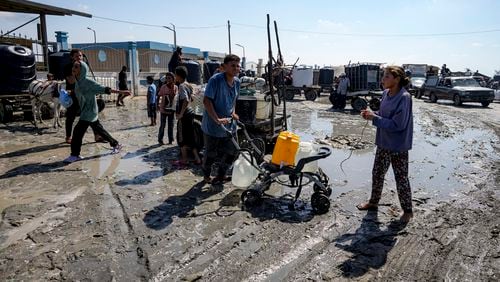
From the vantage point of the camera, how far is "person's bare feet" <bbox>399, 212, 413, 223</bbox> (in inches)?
172

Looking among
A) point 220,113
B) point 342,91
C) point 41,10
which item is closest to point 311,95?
point 342,91

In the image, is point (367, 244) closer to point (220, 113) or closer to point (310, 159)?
point (310, 159)

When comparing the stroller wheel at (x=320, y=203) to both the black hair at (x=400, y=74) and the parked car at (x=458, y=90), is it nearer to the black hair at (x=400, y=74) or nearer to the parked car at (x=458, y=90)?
the black hair at (x=400, y=74)

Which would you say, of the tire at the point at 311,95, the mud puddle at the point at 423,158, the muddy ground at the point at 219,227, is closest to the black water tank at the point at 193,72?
the mud puddle at the point at 423,158

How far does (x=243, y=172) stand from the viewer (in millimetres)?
5250

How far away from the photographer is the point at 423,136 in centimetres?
1073

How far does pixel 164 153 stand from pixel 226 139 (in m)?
2.85

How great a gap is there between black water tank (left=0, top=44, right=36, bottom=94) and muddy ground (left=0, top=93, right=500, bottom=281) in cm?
562

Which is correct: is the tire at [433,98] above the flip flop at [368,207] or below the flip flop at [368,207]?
above

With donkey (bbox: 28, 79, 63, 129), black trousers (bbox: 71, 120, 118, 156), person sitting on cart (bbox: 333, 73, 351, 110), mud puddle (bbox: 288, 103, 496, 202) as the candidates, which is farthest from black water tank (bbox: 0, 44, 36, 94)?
person sitting on cart (bbox: 333, 73, 351, 110)

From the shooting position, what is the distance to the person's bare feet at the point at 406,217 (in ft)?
14.3

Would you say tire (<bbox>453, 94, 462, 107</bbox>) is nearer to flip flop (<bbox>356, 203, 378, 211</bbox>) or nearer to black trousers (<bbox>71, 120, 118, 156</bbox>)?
flip flop (<bbox>356, 203, 378, 211</bbox>)

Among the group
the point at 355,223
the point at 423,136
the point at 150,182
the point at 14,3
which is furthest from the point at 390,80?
the point at 14,3

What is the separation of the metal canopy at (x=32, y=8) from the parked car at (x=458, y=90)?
20.3 meters
